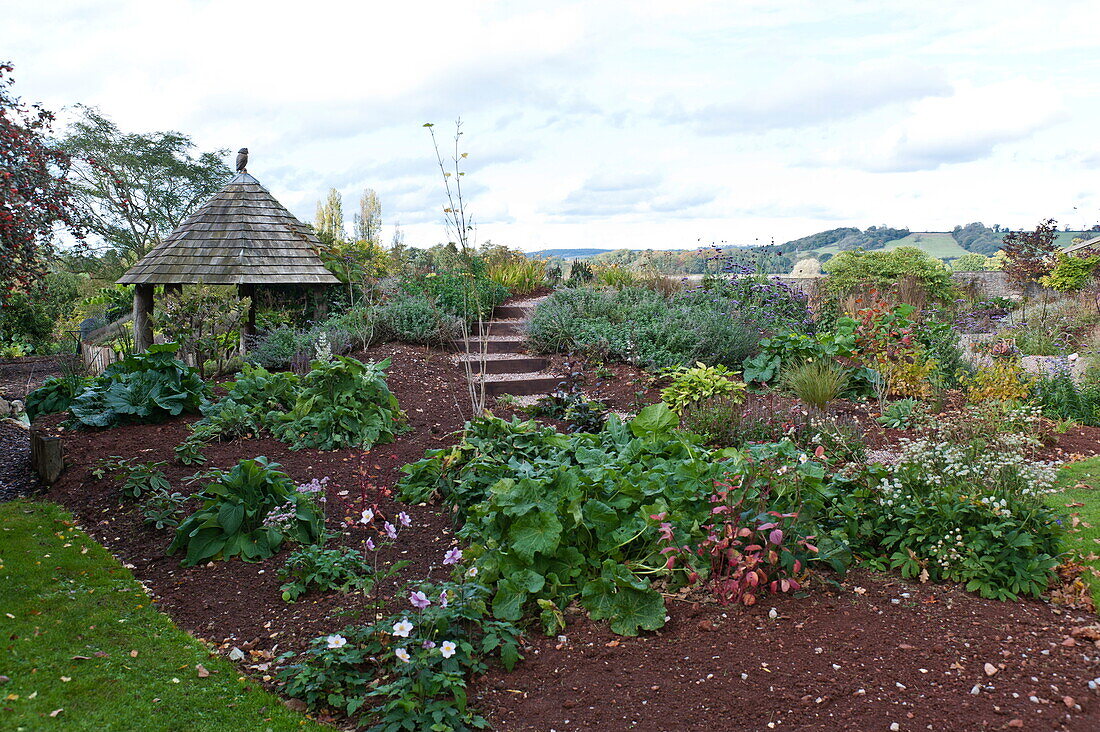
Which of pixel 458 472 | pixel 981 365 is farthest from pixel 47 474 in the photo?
pixel 981 365

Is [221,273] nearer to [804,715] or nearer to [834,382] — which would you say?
[834,382]

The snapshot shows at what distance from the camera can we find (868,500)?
3.74 m

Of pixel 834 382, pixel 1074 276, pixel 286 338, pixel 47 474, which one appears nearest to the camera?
pixel 47 474

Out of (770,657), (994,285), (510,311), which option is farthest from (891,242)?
(770,657)

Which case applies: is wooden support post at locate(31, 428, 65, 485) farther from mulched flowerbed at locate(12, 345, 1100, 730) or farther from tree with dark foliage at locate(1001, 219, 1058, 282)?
tree with dark foliage at locate(1001, 219, 1058, 282)

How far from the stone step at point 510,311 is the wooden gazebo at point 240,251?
2.51 metres

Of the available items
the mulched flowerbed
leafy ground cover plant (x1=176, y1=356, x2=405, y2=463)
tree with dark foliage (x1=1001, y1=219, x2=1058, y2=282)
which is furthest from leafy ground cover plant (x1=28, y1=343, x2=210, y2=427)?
tree with dark foliage (x1=1001, y1=219, x2=1058, y2=282)

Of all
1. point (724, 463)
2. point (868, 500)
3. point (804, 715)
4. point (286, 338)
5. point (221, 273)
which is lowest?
point (804, 715)

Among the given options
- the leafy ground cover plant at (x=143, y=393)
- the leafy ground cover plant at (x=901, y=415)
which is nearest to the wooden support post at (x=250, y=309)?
the leafy ground cover plant at (x=143, y=393)

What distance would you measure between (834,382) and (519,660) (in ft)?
16.1

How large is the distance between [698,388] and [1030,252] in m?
16.2

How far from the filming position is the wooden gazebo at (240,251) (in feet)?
33.5

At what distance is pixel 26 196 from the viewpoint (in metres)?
7.28

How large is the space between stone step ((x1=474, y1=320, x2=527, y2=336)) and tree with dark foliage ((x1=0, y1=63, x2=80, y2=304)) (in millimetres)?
4989
